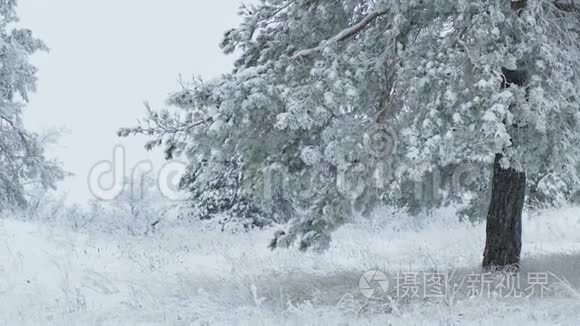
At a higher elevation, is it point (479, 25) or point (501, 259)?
point (479, 25)

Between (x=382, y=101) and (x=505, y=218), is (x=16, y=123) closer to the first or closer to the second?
(x=382, y=101)

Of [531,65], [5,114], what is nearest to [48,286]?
[531,65]

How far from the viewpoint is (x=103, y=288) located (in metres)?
7.48

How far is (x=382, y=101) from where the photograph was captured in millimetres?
7789

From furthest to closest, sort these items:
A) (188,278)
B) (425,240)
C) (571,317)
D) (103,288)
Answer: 1. (425,240)
2. (188,278)
3. (103,288)
4. (571,317)

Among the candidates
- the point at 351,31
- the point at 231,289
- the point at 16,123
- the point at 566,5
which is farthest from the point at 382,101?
the point at 16,123

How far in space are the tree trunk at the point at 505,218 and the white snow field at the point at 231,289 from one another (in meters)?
0.34

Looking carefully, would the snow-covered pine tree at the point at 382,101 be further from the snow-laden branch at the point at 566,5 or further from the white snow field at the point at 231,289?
the white snow field at the point at 231,289

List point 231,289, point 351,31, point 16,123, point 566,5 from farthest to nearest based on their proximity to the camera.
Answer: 1. point 16,123
2. point 351,31
3. point 566,5
4. point 231,289

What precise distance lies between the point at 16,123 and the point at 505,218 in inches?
541

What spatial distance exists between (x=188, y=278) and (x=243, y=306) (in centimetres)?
215

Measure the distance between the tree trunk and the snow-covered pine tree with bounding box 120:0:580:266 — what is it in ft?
0.05

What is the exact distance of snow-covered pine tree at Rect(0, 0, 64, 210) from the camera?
52.5 feet

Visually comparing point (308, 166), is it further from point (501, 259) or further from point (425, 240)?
point (425, 240)
